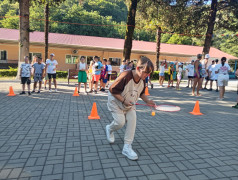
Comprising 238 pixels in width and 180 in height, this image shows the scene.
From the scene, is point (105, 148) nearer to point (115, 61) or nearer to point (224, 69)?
point (224, 69)

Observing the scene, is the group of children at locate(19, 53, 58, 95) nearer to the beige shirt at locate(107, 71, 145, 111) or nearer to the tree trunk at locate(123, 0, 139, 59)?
the tree trunk at locate(123, 0, 139, 59)

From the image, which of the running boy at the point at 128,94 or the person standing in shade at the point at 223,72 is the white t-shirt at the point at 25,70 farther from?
the person standing in shade at the point at 223,72

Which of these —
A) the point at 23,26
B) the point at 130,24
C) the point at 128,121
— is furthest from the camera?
the point at 23,26

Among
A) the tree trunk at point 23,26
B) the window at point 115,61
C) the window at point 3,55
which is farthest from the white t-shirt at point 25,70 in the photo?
the window at point 115,61

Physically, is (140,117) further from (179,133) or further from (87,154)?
(87,154)

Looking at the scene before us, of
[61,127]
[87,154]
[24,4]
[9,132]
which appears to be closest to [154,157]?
[87,154]

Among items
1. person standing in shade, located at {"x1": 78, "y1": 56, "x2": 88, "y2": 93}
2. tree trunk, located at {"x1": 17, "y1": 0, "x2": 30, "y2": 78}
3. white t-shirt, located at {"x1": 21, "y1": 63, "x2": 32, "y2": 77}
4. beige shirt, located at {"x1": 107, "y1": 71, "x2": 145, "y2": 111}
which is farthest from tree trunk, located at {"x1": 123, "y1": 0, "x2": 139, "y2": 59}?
beige shirt, located at {"x1": 107, "y1": 71, "x2": 145, "y2": 111}

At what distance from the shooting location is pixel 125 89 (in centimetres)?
325

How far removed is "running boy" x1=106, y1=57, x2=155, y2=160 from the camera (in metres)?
3.04

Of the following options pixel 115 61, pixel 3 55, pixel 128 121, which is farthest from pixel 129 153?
pixel 3 55

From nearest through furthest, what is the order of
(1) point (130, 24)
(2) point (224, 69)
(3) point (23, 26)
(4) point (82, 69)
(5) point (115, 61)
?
(2) point (224, 69)
(4) point (82, 69)
(1) point (130, 24)
(3) point (23, 26)
(5) point (115, 61)

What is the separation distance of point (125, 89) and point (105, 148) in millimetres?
1319

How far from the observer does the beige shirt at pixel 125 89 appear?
10.4 ft

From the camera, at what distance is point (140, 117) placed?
Result: 6102 mm
